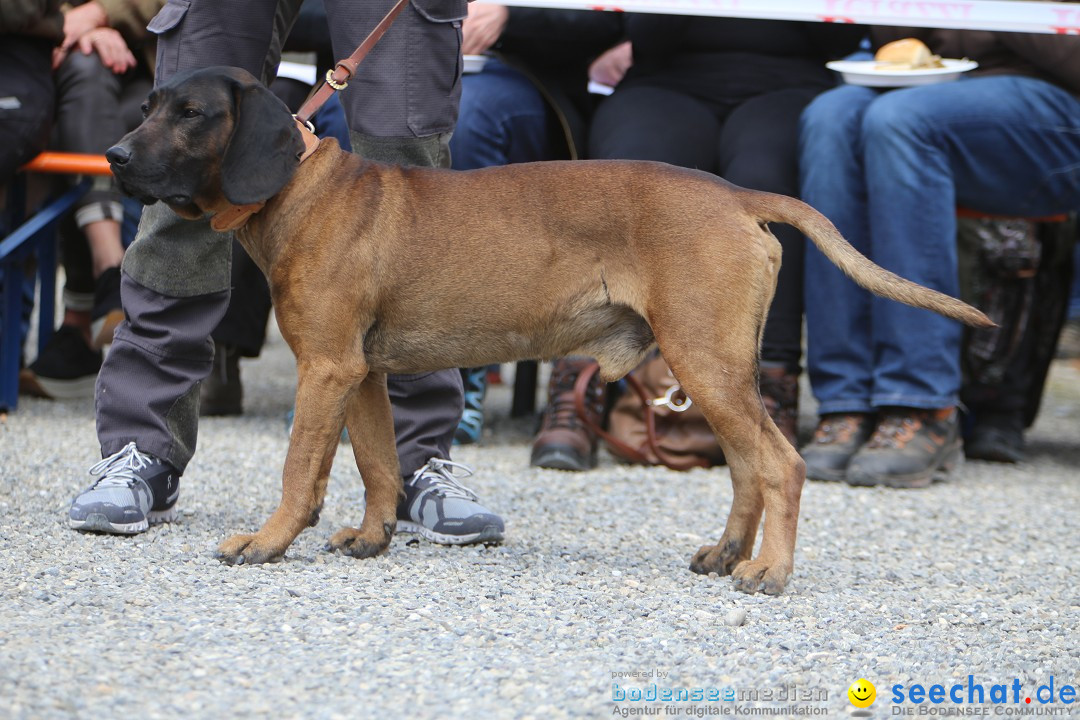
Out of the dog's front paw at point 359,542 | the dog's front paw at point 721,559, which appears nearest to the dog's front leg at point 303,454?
the dog's front paw at point 359,542

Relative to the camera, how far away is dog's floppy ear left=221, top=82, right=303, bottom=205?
2.99 metres

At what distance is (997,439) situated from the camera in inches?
222

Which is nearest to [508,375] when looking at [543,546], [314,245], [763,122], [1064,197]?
[763,122]

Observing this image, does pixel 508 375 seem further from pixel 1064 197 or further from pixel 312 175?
pixel 312 175

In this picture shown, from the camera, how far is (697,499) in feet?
14.8

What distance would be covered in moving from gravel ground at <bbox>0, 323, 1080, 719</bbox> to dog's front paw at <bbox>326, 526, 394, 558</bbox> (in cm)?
4

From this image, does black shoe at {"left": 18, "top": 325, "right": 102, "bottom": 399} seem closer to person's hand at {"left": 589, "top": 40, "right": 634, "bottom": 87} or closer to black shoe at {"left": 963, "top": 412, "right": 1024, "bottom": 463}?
person's hand at {"left": 589, "top": 40, "right": 634, "bottom": 87}

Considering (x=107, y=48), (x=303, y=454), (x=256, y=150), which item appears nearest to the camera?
(x=256, y=150)

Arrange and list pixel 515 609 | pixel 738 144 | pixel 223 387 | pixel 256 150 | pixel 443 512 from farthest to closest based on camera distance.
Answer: pixel 223 387 < pixel 738 144 < pixel 443 512 < pixel 256 150 < pixel 515 609

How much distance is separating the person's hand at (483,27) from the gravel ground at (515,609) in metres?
2.08

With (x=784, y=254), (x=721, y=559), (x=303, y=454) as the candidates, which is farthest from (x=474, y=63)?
(x=721, y=559)

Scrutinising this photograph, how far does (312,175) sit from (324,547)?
40.6 inches

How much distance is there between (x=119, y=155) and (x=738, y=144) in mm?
3024

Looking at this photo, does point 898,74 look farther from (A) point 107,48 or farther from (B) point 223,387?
(A) point 107,48
